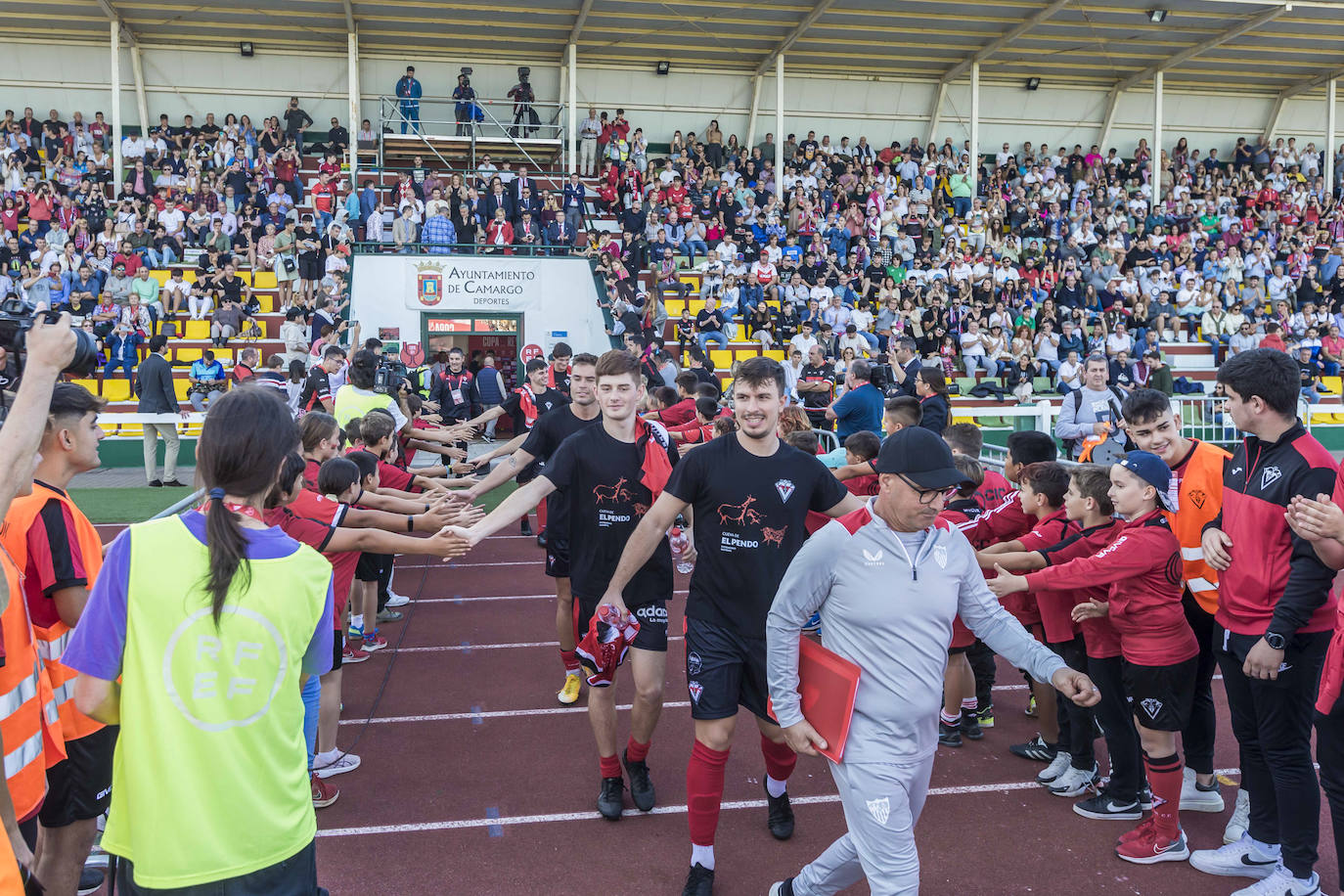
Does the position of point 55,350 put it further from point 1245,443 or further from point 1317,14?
point 1317,14

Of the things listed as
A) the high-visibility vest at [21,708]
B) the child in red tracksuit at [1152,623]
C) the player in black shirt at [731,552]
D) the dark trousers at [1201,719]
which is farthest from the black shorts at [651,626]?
the dark trousers at [1201,719]

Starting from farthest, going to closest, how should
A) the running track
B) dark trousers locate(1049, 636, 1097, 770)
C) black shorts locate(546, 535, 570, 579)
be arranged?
black shorts locate(546, 535, 570, 579) < dark trousers locate(1049, 636, 1097, 770) < the running track

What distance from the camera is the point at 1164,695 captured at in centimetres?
442

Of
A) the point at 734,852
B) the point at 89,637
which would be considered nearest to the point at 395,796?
the point at 734,852

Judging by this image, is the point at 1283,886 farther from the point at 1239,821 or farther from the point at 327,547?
the point at 327,547

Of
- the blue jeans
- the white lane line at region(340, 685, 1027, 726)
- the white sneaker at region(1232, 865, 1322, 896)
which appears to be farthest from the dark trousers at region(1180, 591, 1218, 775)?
the blue jeans

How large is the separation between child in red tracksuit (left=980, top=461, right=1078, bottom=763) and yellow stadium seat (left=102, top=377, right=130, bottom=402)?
60.4 ft

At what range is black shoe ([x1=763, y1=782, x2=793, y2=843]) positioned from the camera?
4.74 metres

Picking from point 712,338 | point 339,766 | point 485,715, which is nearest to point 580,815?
point 339,766

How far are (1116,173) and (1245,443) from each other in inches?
1114

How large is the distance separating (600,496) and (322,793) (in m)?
2.09

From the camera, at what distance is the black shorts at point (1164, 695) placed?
441 centimetres

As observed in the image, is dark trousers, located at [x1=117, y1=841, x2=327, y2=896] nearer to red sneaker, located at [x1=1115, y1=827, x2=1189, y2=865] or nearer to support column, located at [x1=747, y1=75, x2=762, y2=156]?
red sneaker, located at [x1=1115, y1=827, x2=1189, y2=865]

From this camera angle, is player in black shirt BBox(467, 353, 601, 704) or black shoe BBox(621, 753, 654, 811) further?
player in black shirt BBox(467, 353, 601, 704)
